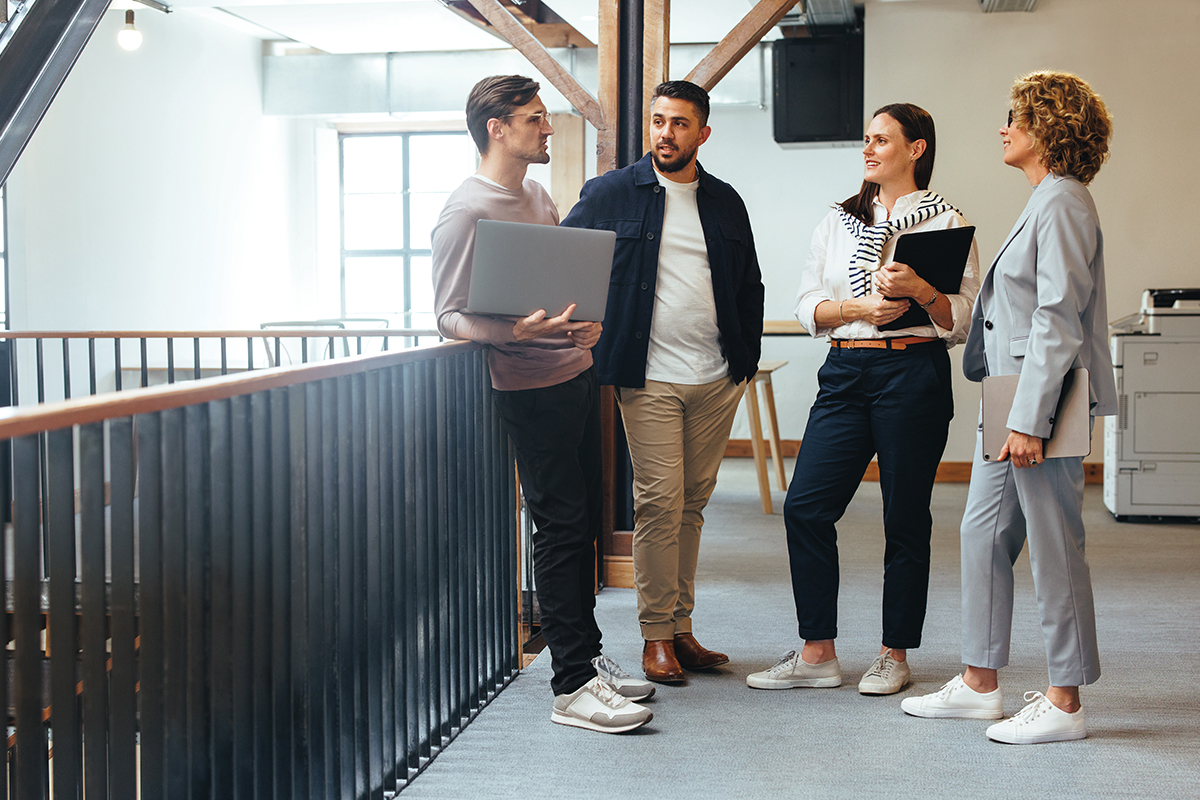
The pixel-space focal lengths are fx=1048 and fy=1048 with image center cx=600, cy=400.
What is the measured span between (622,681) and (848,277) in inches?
46.7

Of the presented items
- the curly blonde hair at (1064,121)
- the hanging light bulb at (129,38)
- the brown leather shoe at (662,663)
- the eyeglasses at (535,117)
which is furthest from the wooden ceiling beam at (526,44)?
the hanging light bulb at (129,38)

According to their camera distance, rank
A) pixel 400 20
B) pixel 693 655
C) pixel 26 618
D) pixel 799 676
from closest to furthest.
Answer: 1. pixel 26 618
2. pixel 799 676
3. pixel 693 655
4. pixel 400 20

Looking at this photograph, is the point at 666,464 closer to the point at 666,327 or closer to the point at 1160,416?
the point at 666,327

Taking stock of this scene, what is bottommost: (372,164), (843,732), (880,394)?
(843,732)

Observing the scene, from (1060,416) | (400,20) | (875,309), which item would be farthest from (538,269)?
(400,20)

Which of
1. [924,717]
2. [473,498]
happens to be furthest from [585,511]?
[924,717]

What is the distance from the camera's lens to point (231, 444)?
1.62 m

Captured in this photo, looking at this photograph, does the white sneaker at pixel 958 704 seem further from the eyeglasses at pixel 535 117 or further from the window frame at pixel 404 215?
the window frame at pixel 404 215

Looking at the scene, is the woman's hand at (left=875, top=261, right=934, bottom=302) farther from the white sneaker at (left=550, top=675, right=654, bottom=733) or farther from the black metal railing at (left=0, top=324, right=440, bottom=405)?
the black metal railing at (left=0, top=324, right=440, bottom=405)

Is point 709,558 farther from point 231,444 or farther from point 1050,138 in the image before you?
point 231,444

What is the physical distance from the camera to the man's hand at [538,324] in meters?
2.32

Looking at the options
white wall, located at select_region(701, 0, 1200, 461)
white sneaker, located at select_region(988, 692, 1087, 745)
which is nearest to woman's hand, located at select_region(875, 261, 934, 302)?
white sneaker, located at select_region(988, 692, 1087, 745)

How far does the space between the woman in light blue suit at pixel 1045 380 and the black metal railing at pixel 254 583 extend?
1.25 metres

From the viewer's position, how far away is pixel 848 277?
271 cm
